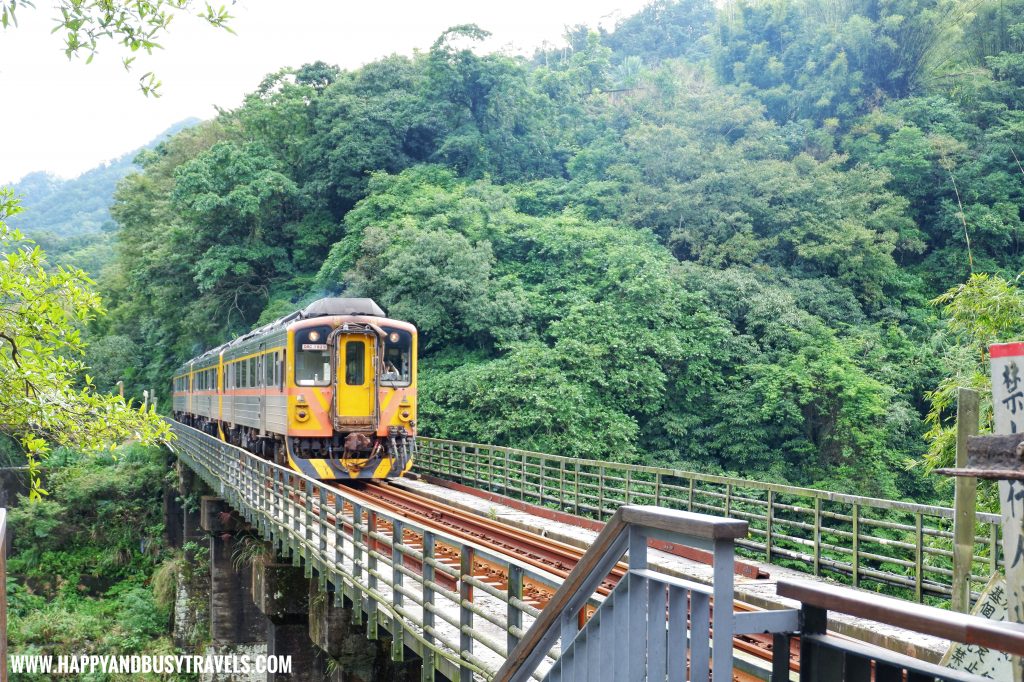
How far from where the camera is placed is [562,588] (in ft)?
11.6

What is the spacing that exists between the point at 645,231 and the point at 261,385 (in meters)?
15.8

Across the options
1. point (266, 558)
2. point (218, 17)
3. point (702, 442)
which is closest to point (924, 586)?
point (218, 17)

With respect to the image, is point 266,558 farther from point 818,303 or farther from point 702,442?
point 818,303

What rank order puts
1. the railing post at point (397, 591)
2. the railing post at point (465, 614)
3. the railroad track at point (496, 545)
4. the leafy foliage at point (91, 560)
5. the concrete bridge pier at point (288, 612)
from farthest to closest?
the leafy foliage at point (91, 560) → the concrete bridge pier at point (288, 612) → the railroad track at point (496, 545) → the railing post at point (397, 591) → the railing post at point (465, 614)

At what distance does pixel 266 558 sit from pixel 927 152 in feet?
87.3

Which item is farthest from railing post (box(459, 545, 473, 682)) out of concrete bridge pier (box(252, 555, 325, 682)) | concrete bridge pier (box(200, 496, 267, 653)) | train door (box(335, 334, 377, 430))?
concrete bridge pier (box(200, 496, 267, 653))

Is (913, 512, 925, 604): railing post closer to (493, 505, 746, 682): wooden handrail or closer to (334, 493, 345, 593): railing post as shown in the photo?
(493, 505, 746, 682): wooden handrail

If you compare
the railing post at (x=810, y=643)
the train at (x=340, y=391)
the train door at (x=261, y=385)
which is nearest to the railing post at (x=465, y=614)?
the railing post at (x=810, y=643)

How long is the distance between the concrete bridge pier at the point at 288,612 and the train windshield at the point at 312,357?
3.31m

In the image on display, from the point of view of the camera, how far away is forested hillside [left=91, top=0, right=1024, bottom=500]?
23.5 meters

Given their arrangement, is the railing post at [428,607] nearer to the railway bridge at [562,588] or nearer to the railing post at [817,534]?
the railway bridge at [562,588]

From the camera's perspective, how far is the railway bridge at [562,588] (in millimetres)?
2445

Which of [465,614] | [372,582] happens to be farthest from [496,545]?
[465,614]

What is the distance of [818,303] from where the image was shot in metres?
27.2
